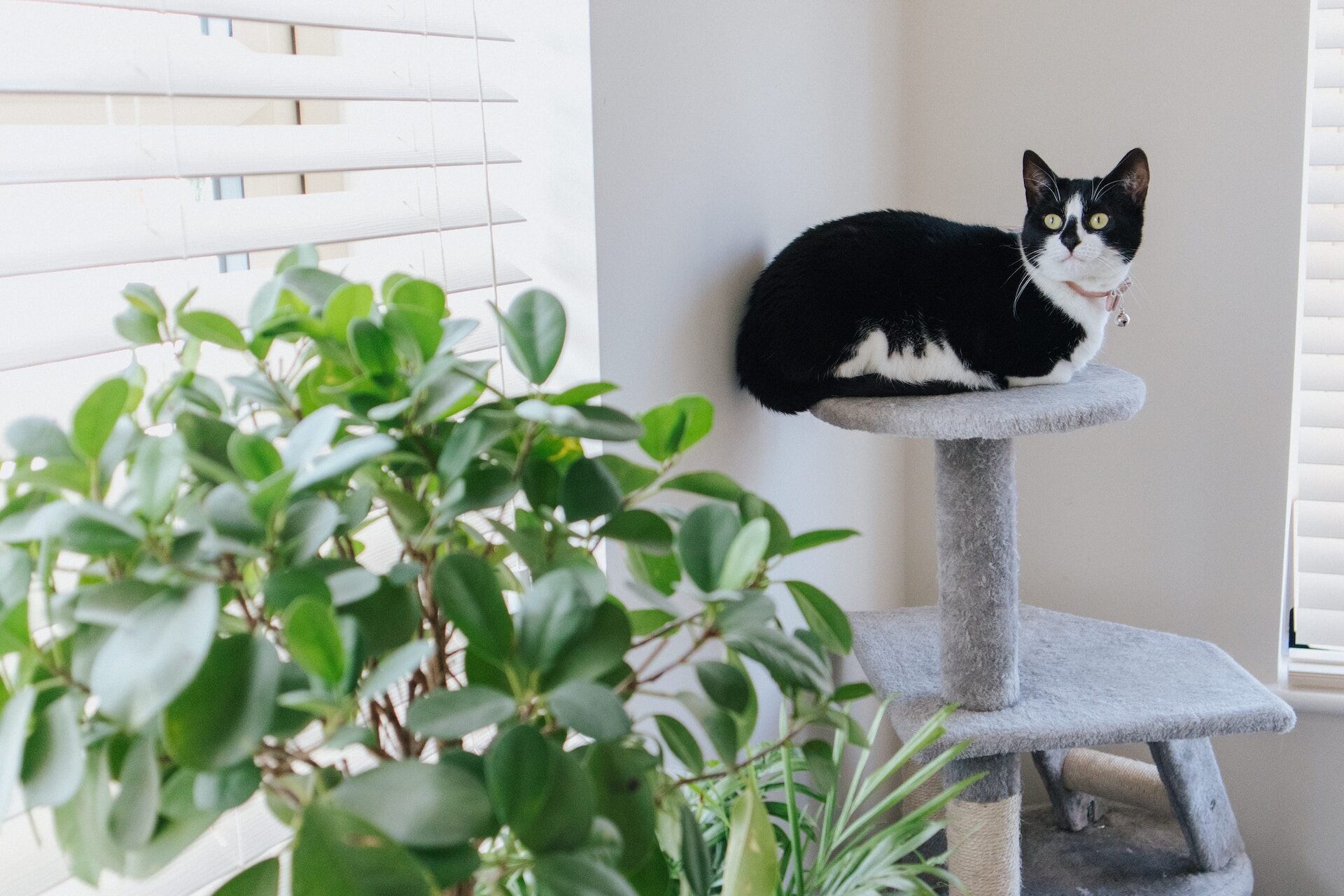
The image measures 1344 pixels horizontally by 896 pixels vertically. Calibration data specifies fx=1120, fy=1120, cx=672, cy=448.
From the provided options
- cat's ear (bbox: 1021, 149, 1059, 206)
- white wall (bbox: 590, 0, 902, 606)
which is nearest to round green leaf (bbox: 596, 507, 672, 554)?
white wall (bbox: 590, 0, 902, 606)

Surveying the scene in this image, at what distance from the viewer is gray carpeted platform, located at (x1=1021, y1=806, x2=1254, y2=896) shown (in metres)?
1.34

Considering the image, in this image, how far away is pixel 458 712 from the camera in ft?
1.27

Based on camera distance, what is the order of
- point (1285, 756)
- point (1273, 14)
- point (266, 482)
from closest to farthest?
point (266, 482) → point (1273, 14) → point (1285, 756)

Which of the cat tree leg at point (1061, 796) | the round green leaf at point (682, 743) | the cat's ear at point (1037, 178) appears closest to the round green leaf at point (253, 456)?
the round green leaf at point (682, 743)

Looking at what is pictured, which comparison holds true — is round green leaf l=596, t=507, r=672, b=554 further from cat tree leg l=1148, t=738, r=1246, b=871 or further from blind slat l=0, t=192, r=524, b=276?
cat tree leg l=1148, t=738, r=1246, b=871

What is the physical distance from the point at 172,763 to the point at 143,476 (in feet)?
0.34

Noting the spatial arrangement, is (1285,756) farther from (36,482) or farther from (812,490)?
(36,482)

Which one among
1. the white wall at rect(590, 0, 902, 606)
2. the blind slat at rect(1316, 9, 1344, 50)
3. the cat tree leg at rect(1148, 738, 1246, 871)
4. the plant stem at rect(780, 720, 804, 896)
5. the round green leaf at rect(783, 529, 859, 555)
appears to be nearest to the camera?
the round green leaf at rect(783, 529, 859, 555)

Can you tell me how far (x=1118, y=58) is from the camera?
150 cm

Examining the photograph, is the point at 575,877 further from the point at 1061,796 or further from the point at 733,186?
the point at 1061,796

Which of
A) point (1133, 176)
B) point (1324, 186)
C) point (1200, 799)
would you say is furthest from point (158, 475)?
point (1324, 186)

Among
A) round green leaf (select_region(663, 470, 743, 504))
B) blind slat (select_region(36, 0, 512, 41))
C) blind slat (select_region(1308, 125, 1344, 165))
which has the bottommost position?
round green leaf (select_region(663, 470, 743, 504))

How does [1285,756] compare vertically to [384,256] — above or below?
below

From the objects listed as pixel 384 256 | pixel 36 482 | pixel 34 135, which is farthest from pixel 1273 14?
pixel 36 482
